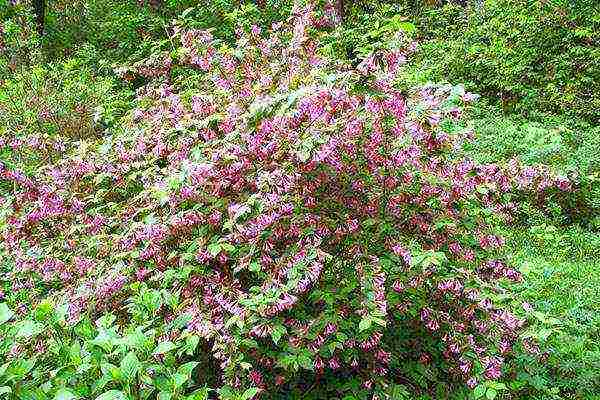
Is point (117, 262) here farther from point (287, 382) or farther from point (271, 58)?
point (271, 58)

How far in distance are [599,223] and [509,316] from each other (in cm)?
347

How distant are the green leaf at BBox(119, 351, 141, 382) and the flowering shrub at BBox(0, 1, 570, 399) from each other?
0.55 meters

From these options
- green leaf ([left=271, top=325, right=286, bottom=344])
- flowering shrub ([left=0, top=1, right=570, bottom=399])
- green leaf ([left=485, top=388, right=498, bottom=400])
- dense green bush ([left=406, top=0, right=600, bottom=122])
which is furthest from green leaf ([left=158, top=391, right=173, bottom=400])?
dense green bush ([left=406, top=0, right=600, bottom=122])

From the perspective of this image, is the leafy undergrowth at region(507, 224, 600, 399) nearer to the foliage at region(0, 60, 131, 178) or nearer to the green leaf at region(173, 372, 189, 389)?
the green leaf at region(173, 372, 189, 389)

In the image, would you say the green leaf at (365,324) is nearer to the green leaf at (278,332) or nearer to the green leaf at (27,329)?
the green leaf at (278,332)

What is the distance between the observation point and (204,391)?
194cm

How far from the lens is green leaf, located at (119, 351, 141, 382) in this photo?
190cm

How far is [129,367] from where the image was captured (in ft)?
6.24

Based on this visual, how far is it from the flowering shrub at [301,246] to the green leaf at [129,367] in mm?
553

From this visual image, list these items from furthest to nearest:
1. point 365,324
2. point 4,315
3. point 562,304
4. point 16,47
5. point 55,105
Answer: point 16,47 < point 55,105 < point 562,304 < point 365,324 < point 4,315

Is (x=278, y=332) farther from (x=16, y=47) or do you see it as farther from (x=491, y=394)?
(x=16, y=47)

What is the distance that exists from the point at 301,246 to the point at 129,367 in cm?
118

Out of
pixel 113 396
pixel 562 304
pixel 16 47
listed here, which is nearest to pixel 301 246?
pixel 113 396

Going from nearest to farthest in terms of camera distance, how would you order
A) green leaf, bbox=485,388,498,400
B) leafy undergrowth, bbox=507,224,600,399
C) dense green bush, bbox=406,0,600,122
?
green leaf, bbox=485,388,498,400 → leafy undergrowth, bbox=507,224,600,399 → dense green bush, bbox=406,0,600,122
